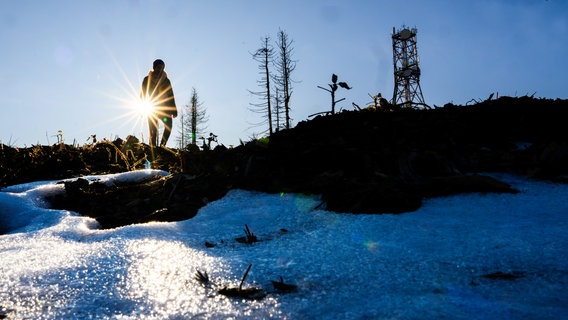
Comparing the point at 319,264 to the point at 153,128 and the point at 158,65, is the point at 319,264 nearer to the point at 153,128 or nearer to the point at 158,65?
the point at 153,128

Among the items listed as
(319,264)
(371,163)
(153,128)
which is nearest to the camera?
(319,264)

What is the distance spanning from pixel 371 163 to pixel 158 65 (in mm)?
7773

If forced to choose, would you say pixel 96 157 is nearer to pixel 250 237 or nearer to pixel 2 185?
pixel 2 185

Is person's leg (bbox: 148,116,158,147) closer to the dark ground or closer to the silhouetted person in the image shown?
the silhouetted person

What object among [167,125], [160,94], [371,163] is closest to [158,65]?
[160,94]

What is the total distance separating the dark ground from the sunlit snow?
0.20 metres

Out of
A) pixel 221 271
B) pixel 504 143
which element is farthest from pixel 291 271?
pixel 504 143

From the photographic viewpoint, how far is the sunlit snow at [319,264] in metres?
1.03

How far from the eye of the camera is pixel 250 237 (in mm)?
1794

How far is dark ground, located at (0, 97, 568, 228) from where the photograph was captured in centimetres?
223

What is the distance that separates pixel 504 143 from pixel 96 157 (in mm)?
4417

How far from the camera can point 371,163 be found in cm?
254

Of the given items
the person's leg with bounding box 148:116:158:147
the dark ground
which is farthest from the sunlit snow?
the person's leg with bounding box 148:116:158:147

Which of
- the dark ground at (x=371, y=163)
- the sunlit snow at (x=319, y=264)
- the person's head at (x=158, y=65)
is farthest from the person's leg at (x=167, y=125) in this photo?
the sunlit snow at (x=319, y=264)
